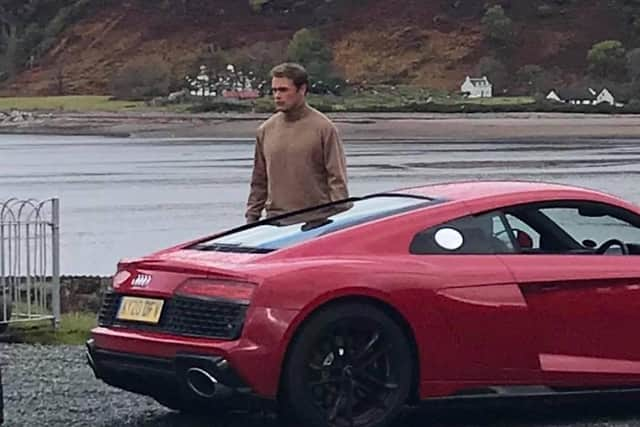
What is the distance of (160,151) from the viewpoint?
47.3 m

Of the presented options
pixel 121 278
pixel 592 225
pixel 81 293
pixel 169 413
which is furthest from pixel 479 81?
pixel 121 278

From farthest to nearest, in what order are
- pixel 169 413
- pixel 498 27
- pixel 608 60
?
pixel 498 27 < pixel 608 60 < pixel 169 413

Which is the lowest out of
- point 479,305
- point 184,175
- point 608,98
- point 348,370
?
point 608,98

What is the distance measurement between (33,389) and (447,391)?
2618mm

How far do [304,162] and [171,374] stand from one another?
2.39 m

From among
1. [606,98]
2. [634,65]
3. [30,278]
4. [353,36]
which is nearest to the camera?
[30,278]

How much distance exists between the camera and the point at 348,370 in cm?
793

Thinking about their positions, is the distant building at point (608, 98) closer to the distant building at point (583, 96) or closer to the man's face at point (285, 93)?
the distant building at point (583, 96)

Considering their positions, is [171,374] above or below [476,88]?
above

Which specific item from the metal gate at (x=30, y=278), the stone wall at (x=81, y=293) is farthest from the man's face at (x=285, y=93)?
the stone wall at (x=81, y=293)

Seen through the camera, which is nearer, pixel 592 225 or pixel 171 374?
pixel 171 374

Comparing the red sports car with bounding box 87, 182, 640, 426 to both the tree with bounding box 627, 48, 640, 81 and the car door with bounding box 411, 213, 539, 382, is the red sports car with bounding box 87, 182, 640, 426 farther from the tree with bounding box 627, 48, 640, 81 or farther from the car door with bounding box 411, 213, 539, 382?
the tree with bounding box 627, 48, 640, 81

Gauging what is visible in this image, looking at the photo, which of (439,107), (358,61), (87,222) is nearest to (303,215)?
(87,222)

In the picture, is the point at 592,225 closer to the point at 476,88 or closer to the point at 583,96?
the point at 583,96
